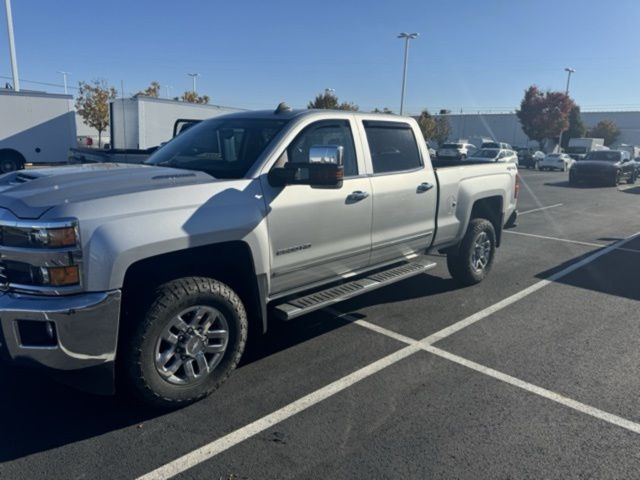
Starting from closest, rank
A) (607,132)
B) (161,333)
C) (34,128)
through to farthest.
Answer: (161,333) < (34,128) < (607,132)

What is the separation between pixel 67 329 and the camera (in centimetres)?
276

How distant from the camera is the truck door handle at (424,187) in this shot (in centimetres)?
507

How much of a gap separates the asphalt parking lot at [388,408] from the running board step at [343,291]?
0.50m

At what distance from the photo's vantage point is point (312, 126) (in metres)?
4.17

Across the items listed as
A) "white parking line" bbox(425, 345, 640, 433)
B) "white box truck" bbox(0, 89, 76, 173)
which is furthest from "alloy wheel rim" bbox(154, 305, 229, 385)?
"white box truck" bbox(0, 89, 76, 173)

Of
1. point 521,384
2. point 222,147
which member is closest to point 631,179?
point 521,384

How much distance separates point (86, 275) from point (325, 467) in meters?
1.74

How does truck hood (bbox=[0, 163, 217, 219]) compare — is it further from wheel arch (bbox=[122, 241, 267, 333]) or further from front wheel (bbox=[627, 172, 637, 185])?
front wheel (bbox=[627, 172, 637, 185])

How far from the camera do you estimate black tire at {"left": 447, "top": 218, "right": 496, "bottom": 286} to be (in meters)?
6.03

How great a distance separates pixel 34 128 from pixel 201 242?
1883cm

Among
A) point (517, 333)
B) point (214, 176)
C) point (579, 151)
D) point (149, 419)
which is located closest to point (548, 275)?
point (517, 333)

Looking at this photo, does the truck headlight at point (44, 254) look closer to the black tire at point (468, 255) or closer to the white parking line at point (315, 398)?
the white parking line at point (315, 398)

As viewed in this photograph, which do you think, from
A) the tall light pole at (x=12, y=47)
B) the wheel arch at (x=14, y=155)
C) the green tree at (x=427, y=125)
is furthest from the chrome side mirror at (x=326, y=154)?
the green tree at (x=427, y=125)

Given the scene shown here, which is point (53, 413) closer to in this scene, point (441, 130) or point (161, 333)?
point (161, 333)
